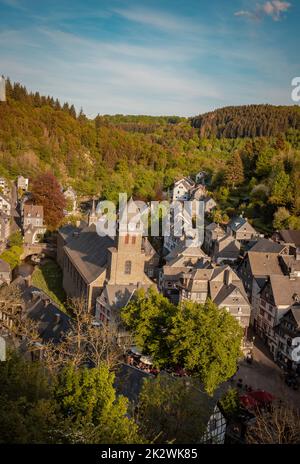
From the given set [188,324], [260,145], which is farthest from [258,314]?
[260,145]

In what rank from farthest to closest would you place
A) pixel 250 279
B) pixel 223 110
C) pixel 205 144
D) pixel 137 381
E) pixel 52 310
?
pixel 223 110, pixel 205 144, pixel 250 279, pixel 52 310, pixel 137 381

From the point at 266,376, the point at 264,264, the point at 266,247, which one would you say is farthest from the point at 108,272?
the point at 266,247

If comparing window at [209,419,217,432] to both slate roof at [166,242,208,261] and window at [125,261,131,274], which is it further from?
slate roof at [166,242,208,261]

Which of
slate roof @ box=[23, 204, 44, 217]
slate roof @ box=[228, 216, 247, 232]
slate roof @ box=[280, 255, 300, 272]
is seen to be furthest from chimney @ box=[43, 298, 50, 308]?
slate roof @ box=[228, 216, 247, 232]

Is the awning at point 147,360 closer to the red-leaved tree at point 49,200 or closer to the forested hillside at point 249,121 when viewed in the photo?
the red-leaved tree at point 49,200
